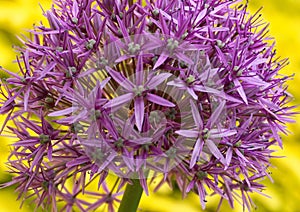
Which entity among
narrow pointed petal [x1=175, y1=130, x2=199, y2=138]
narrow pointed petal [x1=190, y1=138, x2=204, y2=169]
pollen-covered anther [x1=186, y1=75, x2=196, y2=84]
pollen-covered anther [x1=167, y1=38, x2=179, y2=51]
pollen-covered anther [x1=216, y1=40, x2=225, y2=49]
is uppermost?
pollen-covered anther [x1=216, y1=40, x2=225, y2=49]

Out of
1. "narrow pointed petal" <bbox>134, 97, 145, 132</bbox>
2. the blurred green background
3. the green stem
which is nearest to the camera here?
"narrow pointed petal" <bbox>134, 97, 145, 132</bbox>

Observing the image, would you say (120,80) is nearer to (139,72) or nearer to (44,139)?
(139,72)

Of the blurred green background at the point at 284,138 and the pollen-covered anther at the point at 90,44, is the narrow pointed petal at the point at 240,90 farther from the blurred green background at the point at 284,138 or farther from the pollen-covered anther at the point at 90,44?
the blurred green background at the point at 284,138

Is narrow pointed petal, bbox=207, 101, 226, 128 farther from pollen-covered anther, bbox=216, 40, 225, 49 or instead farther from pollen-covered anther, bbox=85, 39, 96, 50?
pollen-covered anther, bbox=85, 39, 96, 50

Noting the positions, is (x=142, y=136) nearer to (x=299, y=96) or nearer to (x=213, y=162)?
(x=213, y=162)

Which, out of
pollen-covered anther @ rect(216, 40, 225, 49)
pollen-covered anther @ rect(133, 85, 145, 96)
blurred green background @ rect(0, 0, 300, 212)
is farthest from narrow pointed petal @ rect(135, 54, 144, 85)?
blurred green background @ rect(0, 0, 300, 212)

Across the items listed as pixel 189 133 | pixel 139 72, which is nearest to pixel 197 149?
pixel 189 133

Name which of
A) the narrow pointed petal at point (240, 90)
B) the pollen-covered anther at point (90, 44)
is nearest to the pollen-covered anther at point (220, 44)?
the narrow pointed petal at point (240, 90)

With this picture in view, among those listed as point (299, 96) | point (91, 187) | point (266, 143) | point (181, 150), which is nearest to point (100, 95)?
point (181, 150)
